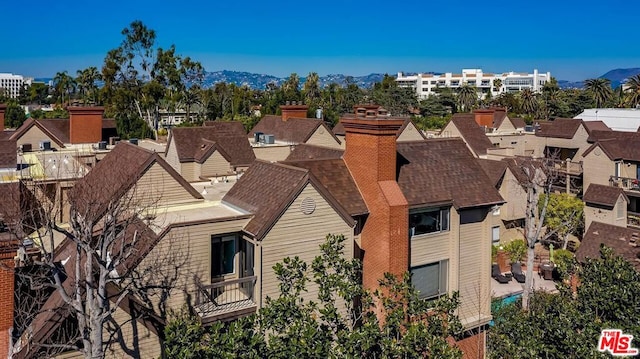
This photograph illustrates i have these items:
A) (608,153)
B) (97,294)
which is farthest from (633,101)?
(97,294)

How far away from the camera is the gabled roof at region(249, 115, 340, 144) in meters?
44.2

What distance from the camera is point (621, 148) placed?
41.5 m

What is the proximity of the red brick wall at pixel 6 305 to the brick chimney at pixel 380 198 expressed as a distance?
1089 cm

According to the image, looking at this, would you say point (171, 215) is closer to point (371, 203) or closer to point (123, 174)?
point (123, 174)

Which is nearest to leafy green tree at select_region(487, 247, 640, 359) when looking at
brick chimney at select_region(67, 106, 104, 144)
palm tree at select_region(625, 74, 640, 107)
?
brick chimney at select_region(67, 106, 104, 144)

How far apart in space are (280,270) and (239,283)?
557cm

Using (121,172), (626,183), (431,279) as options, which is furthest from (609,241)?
(121,172)

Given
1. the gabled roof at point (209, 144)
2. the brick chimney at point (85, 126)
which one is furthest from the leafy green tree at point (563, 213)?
the brick chimney at point (85, 126)

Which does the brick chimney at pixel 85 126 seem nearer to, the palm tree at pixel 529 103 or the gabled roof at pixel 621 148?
the gabled roof at pixel 621 148

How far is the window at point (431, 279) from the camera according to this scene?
66.7 ft

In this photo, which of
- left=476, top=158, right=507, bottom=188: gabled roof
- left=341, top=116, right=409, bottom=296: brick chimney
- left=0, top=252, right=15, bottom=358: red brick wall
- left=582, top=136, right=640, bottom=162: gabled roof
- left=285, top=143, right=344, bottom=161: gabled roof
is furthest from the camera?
left=582, top=136, right=640, bottom=162: gabled roof

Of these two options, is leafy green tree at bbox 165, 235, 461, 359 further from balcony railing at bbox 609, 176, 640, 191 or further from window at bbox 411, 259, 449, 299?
balcony railing at bbox 609, 176, 640, 191

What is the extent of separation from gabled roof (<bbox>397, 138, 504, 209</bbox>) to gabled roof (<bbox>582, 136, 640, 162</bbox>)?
23978mm

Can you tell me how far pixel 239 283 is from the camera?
1689 cm
